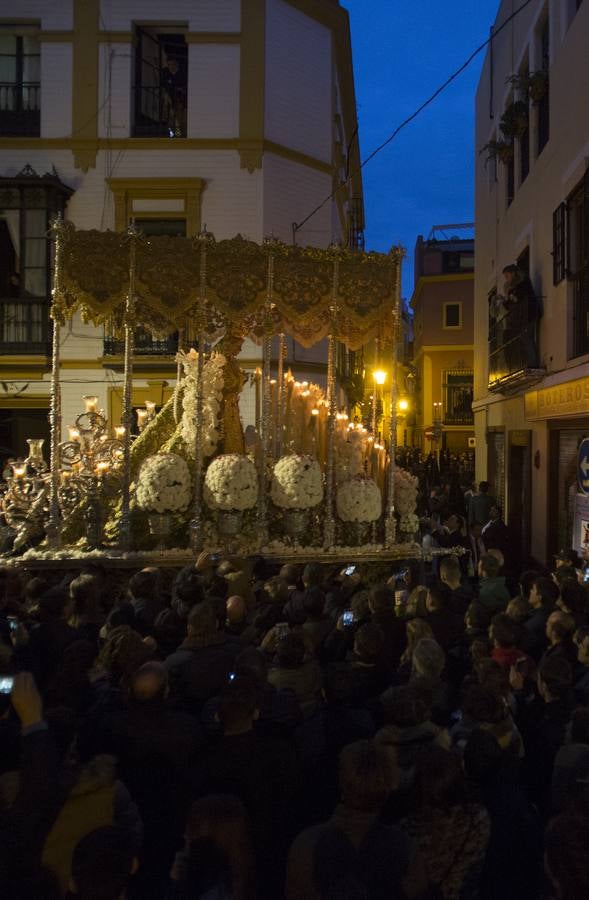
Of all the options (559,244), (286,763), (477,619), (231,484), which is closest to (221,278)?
(231,484)

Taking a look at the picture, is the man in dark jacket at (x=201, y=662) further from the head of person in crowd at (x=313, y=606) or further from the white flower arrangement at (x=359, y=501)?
the white flower arrangement at (x=359, y=501)

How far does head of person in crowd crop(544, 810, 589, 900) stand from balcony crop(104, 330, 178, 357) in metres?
17.0

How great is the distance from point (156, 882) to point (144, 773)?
47 cm

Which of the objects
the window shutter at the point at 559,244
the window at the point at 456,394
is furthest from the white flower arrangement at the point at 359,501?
the window at the point at 456,394

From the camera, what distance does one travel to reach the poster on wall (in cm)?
965

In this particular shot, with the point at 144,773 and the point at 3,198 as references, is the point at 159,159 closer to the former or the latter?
the point at 3,198

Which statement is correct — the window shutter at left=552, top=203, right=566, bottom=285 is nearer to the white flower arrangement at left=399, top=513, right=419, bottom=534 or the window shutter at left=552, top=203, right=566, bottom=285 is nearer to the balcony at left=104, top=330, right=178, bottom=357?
the white flower arrangement at left=399, top=513, right=419, bottom=534

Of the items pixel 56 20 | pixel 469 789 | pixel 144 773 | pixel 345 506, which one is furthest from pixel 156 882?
pixel 56 20

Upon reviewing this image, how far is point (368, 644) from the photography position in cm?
439

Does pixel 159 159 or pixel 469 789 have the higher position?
pixel 159 159

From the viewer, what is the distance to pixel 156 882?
131 inches

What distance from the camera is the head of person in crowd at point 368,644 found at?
14.4 feet

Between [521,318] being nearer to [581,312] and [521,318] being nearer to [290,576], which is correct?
[581,312]

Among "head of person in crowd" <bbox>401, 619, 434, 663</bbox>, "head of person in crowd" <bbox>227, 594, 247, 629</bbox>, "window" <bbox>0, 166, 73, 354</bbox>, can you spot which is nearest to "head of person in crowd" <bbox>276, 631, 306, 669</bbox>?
"head of person in crowd" <bbox>401, 619, 434, 663</bbox>
